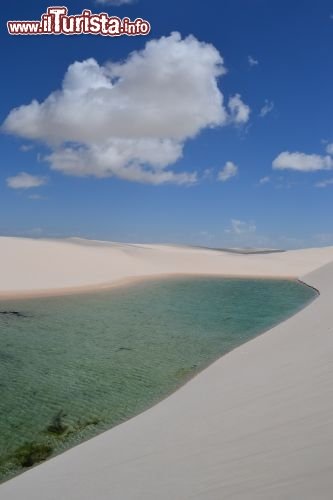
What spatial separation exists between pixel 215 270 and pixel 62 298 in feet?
76.0

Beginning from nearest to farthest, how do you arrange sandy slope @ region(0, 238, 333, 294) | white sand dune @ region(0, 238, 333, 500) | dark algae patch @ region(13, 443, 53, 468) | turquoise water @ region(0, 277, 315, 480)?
1. white sand dune @ region(0, 238, 333, 500)
2. dark algae patch @ region(13, 443, 53, 468)
3. turquoise water @ region(0, 277, 315, 480)
4. sandy slope @ region(0, 238, 333, 294)

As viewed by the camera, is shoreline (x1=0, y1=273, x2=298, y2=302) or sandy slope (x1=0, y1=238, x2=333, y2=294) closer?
shoreline (x1=0, y1=273, x2=298, y2=302)

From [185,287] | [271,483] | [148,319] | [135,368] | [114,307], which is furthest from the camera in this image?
[185,287]

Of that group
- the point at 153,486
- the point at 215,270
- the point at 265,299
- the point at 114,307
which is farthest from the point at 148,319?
the point at 215,270

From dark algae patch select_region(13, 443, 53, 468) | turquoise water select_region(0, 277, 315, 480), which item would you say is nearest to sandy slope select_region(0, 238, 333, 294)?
turquoise water select_region(0, 277, 315, 480)

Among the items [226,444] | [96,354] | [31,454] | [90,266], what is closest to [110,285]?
[90,266]

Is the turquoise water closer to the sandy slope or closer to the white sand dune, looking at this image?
the white sand dune

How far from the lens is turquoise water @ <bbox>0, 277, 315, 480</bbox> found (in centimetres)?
745

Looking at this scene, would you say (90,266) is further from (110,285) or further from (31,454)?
(31,454)

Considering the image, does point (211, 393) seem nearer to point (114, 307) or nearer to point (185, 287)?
point (114, 307)

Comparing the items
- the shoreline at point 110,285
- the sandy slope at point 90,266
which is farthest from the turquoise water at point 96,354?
the sandy slope at point 90,266

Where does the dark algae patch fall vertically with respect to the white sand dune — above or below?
below

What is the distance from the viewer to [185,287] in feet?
98.9

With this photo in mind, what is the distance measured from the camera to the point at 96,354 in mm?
11930
